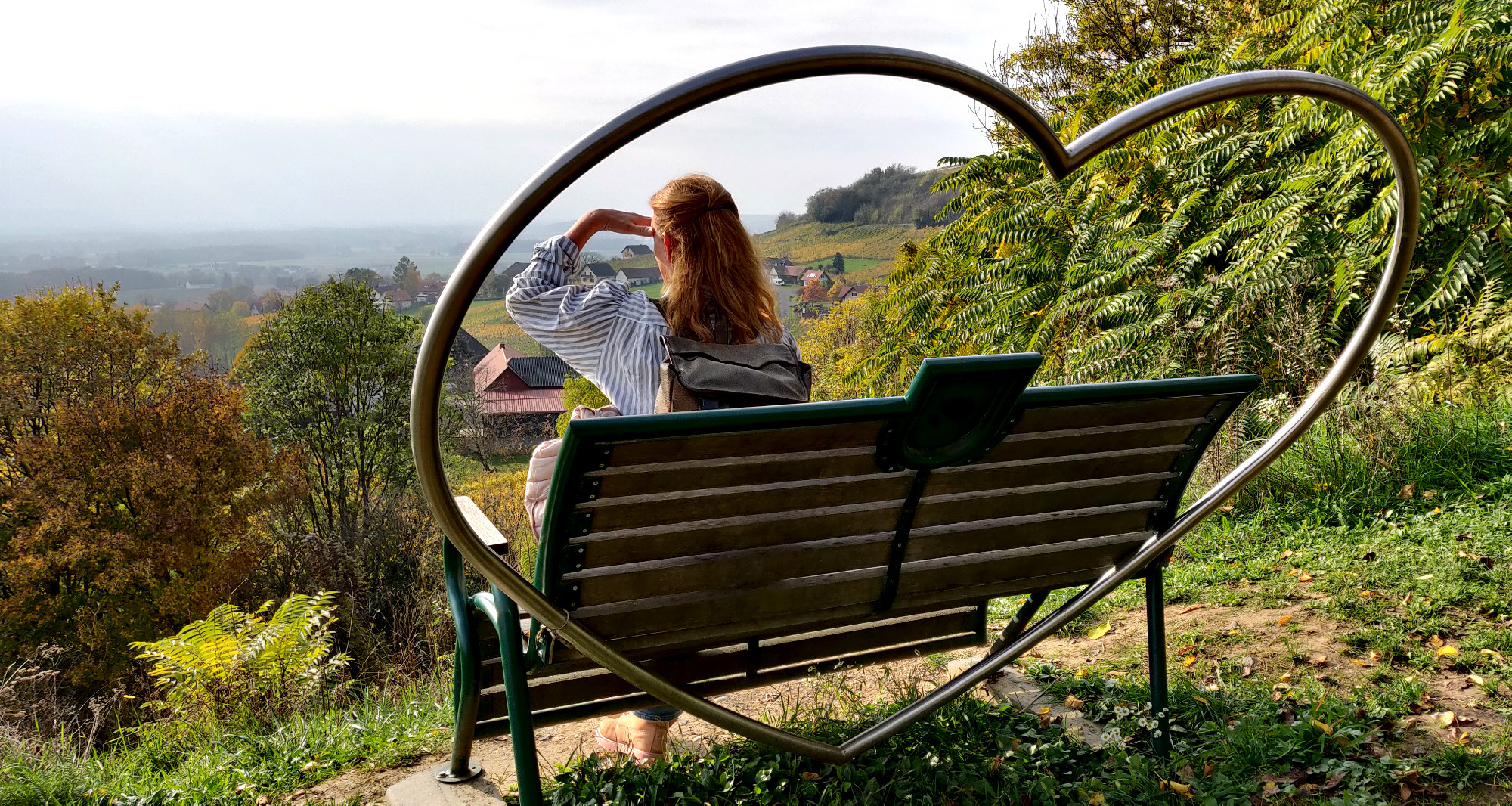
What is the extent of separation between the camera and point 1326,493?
380 cm

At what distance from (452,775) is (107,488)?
26872mm

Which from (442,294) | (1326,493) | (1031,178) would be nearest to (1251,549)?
(1326,493)

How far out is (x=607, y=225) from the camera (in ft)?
7.86

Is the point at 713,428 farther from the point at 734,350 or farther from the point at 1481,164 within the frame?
the point at 1481,164

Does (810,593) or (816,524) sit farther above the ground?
(816,524)

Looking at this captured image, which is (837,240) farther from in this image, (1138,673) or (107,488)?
(1138,673)

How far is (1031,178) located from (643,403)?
7.73m

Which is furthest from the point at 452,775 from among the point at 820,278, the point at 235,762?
the point at 820,278

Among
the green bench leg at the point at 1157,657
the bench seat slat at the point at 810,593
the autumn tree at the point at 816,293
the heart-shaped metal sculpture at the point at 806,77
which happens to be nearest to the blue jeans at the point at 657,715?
the heart-shaped metal sculpture at the point at 806,77

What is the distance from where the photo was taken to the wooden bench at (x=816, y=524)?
56.8 inches

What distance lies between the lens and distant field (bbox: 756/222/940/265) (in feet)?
139

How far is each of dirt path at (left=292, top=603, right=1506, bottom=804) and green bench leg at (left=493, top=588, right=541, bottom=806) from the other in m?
0.54

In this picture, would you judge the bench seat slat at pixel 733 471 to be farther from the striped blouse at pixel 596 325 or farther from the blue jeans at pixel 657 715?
the blue jeans at pixel 657 715

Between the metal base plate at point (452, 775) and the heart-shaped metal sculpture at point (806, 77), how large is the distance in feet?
2.38
